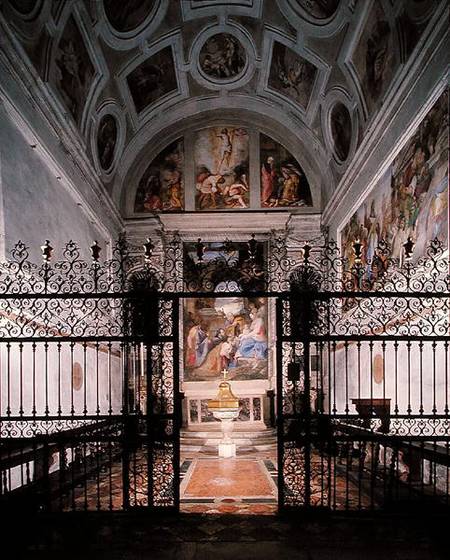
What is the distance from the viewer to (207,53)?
1822 cm

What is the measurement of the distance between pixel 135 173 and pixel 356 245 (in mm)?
14869

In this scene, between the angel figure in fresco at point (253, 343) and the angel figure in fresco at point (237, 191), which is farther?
the angel figure in fresco at point (237, 191)

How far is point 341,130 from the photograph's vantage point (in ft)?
56.2

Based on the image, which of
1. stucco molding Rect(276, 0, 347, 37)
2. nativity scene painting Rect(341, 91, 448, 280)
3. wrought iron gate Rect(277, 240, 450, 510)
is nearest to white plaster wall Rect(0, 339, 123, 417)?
wrought iron gate Rect(277, 240, 450, 510)

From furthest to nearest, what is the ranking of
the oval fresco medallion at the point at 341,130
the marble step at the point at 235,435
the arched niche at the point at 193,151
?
1. the arched niche at the point at 193,151
2. the marble step at the point at 235,435
3. the oval fresco medallion at the point at 341,130

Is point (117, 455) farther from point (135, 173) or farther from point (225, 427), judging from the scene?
point (135, 173)

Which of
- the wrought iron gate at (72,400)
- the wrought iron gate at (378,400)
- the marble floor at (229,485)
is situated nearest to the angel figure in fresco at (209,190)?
the wrought iron gate at (378,400)

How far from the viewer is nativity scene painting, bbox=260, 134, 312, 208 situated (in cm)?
2164

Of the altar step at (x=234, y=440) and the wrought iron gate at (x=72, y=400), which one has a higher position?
the wrought iron gate at (x=72, y=400)

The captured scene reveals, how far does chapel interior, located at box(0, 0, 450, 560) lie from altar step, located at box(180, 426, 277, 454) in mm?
129

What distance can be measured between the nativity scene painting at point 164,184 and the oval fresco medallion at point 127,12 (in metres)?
6.58

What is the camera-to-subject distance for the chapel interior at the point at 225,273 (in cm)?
786

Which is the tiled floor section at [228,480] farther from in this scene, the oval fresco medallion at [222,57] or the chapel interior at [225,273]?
the oval fresco medallion at [222,57]

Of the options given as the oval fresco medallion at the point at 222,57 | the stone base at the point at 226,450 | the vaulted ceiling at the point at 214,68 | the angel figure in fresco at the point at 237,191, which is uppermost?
the oval fresco medallion at the point at 222,57
